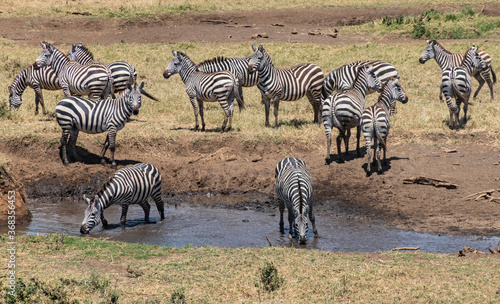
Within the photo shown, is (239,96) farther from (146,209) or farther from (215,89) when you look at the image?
(146,209)

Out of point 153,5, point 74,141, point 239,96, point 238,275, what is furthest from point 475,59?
point 153,5

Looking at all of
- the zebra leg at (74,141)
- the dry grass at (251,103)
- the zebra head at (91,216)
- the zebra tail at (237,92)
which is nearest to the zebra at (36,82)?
the dry grass at (251,103)

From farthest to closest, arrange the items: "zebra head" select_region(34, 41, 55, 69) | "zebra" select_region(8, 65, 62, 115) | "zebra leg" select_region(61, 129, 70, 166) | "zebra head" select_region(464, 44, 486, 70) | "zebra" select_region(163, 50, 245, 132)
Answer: "zebra head" select_region(464, 44, 486, 70) < "zebra" select_region(8, 65, 62, 115) < "zebra head" select_region(34, 41, 55, 69) < "zebra" select_region(163, 50, 245, 132) < "zebra leg" select_region(61, 129, 70, 166)

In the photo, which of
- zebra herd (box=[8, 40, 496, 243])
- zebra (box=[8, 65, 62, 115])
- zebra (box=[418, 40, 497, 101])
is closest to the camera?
zebra herd (box=[8, 40, 496, 243])

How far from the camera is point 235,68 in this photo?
1900 cm

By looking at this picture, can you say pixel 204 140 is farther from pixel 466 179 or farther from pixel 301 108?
pixel 466 179

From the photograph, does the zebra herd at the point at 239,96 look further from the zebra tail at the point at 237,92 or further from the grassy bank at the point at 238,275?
the grassy bank at the point at 238,275

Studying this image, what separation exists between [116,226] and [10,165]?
412 centimetres

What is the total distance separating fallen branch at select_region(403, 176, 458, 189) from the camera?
42.7 feet

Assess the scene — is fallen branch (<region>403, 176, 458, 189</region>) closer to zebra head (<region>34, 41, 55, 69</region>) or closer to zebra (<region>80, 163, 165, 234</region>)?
zebra (<region>80, 163, 165, 234</region>)

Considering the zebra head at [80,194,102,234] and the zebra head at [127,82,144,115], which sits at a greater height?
the zebra head at [127,82,144,115]

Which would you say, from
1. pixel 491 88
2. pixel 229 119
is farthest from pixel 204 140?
pixel 491 88

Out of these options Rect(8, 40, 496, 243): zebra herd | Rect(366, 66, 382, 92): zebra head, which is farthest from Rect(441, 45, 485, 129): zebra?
Rect(366, 66, 382, 92): zebra head

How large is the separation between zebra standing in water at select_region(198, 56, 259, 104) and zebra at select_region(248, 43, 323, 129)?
59.2 inches
